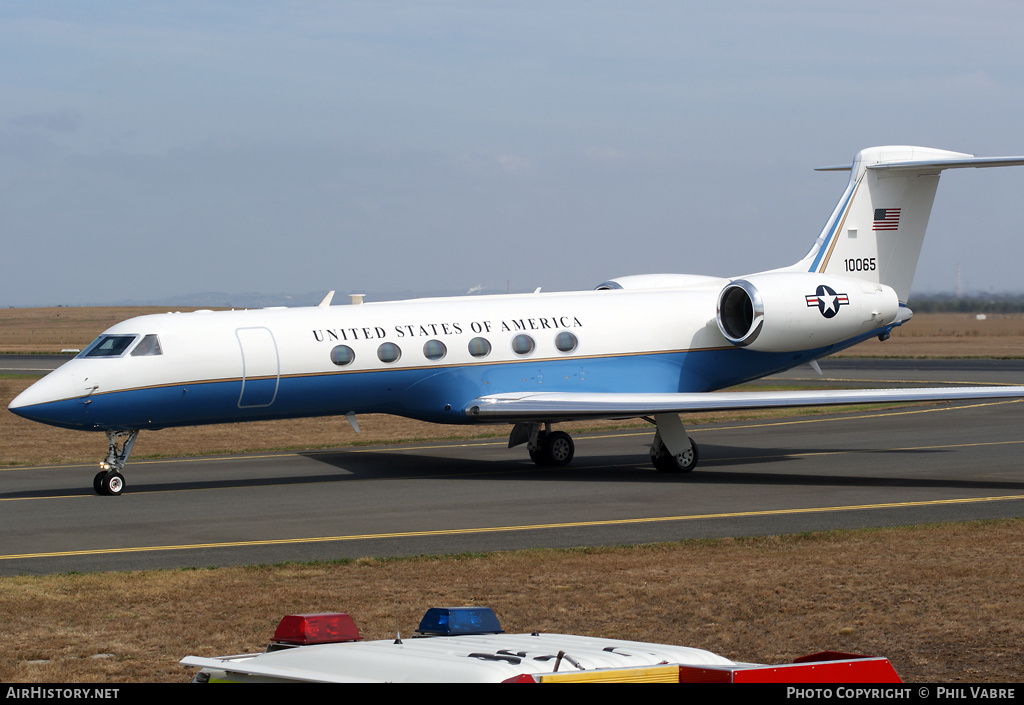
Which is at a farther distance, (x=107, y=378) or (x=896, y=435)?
(x=896, y=435)

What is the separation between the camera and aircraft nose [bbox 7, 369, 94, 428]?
19.3 m

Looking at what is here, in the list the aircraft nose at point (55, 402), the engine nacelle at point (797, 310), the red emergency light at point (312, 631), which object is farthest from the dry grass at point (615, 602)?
the engine nacelle at point (797, 310)

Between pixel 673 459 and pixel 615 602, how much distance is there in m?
11.9

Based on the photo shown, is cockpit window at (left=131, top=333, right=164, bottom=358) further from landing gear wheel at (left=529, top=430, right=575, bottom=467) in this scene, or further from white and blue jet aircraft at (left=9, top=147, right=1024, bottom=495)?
landing gear wheel at (left=529, top=430, right=575, bottom=467)

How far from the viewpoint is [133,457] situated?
27.7 metres

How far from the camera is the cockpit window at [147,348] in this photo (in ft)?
66.4

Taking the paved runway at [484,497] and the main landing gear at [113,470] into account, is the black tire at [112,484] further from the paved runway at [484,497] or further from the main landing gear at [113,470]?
the paved runway at [484,497]

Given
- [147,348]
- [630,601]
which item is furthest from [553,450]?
[630,601]

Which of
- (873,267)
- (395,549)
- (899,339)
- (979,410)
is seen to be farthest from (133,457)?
(899,339)

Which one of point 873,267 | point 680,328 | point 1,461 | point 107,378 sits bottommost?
point 1,461

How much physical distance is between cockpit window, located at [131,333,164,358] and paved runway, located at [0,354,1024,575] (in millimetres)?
2455

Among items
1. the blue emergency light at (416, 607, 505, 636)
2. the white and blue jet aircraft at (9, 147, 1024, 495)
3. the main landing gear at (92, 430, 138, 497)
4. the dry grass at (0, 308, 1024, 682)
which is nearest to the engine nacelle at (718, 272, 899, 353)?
the white and blue jet aircraft at (9, 147, 1024, 495)
